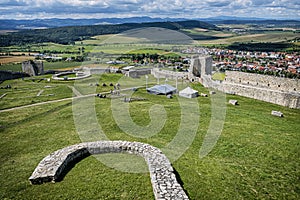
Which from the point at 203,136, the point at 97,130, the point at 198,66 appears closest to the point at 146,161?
the point at 203,136

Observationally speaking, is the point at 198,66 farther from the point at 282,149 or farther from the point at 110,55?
the point at 110,55

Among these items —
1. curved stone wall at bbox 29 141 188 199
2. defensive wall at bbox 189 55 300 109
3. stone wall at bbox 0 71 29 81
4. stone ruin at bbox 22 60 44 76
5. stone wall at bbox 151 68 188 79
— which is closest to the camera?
curved stone wall at bbox 29 141 188 199

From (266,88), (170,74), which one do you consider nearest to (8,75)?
(170,74)

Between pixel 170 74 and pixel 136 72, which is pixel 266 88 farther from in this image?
pixel 136 72

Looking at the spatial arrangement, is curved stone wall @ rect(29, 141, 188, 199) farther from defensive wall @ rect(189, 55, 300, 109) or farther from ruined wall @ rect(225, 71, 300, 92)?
ruined wall @ rect(225, 71, 300, 92)

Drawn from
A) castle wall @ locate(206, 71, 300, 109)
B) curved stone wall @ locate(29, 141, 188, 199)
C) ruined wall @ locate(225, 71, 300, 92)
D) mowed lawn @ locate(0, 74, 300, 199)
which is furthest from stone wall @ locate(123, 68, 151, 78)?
curved stone wall @ locate(29, 141, 188, 199)

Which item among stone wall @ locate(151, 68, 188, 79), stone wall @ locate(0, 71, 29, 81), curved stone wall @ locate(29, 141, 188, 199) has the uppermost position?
curved stone wall @ locate(29, 141, 188, 199)
